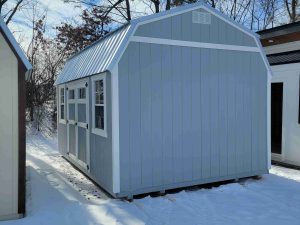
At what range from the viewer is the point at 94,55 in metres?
6.03

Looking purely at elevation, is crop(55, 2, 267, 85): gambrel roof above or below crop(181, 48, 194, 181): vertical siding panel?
above

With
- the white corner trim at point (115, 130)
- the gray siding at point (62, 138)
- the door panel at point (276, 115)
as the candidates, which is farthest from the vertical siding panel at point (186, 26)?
the gray siding at point (62, 138)

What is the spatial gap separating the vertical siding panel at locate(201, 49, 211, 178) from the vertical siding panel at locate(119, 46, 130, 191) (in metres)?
1.40

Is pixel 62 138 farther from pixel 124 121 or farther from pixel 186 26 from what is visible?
pixel 186 26

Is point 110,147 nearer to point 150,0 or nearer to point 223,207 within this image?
point 223,207

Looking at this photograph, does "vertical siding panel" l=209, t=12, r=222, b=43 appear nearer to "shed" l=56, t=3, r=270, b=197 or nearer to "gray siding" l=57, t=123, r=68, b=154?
"shed" l=56, t=3, r=270, b=197

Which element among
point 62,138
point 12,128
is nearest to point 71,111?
point 62,138

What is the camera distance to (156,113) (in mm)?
5273

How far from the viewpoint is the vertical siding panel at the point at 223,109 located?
19.3 feet

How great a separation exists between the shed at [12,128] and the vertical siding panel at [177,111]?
7.37ft

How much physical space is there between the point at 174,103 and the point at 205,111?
64 centimetres

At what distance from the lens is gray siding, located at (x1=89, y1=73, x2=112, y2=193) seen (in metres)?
5.05

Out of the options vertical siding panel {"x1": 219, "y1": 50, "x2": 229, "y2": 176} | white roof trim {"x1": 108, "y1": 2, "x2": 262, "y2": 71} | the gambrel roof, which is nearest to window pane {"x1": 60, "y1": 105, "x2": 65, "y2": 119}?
the gambrel roof

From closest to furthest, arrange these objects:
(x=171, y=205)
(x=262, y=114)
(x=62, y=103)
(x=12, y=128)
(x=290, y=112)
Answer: (x=12, y=128), (x=171, y=205), (x=262, y=114), (x=290, y=112), (x=62, y=103)
